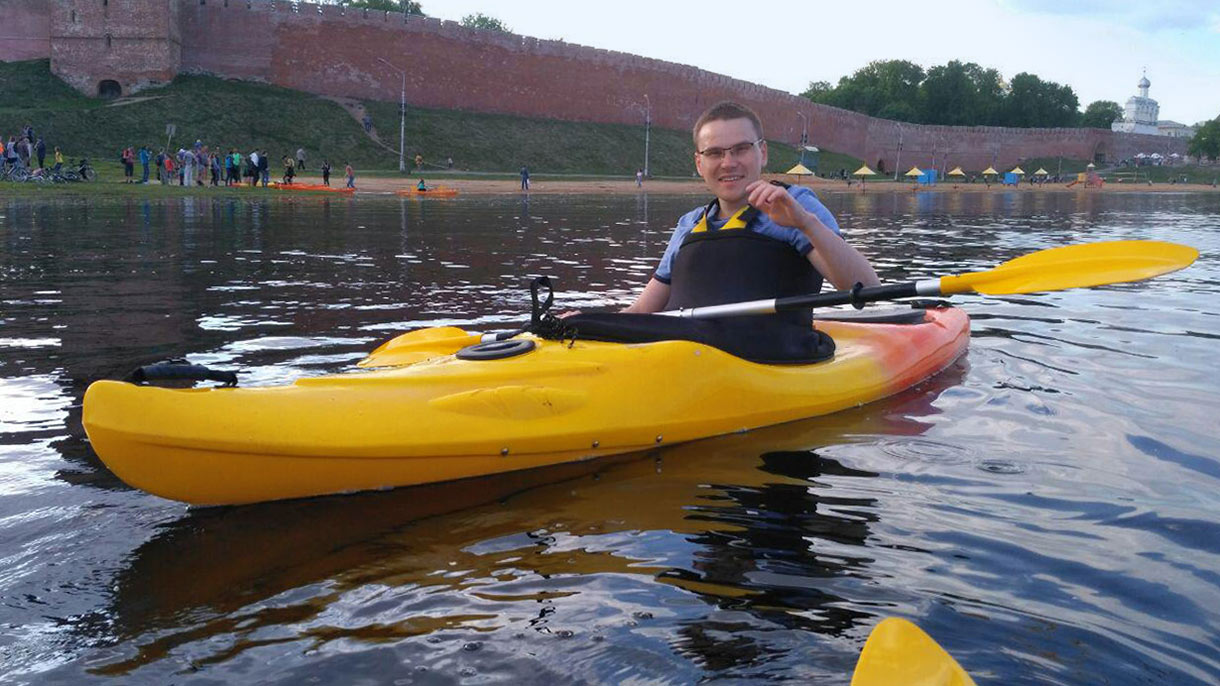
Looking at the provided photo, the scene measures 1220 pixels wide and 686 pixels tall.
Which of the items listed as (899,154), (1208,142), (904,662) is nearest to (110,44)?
(904,662)

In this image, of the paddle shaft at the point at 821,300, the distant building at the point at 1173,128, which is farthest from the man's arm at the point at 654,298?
the distant building at the point at 1173,128

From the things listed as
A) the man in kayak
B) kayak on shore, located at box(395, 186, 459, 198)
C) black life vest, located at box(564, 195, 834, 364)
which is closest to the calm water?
black life vest, located at box(564, 195, 834, 364)

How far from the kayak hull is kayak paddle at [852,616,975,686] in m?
2.02

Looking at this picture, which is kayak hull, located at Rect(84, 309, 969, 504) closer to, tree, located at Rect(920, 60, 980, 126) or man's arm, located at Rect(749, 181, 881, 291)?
man's arm, located at Rect(749, 181, 881, 291)

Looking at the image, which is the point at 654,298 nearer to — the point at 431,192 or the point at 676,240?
the point at 676,240

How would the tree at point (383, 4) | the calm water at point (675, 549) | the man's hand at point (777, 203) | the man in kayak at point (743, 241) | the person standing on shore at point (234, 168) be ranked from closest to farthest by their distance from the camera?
the calm water at point (675, 549)
the man's hand at point (777, 203)
the man in kayak at point (743, 241)
the person standing on shore at point (234, 168)
the tree at point (383, 4)

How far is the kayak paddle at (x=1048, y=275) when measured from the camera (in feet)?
14.7

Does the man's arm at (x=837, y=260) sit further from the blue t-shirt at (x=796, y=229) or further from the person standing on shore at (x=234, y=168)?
the person standing on shore at (x=234, y=168)

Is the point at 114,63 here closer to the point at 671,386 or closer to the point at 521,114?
the point at 521,114

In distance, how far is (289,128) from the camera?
40.5 meters

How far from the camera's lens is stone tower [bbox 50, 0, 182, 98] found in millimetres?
40250

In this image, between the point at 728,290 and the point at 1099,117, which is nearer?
the point at 728,290

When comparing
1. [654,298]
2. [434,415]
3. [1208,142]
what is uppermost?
[1208,142]

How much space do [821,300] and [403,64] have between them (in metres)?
47.4
